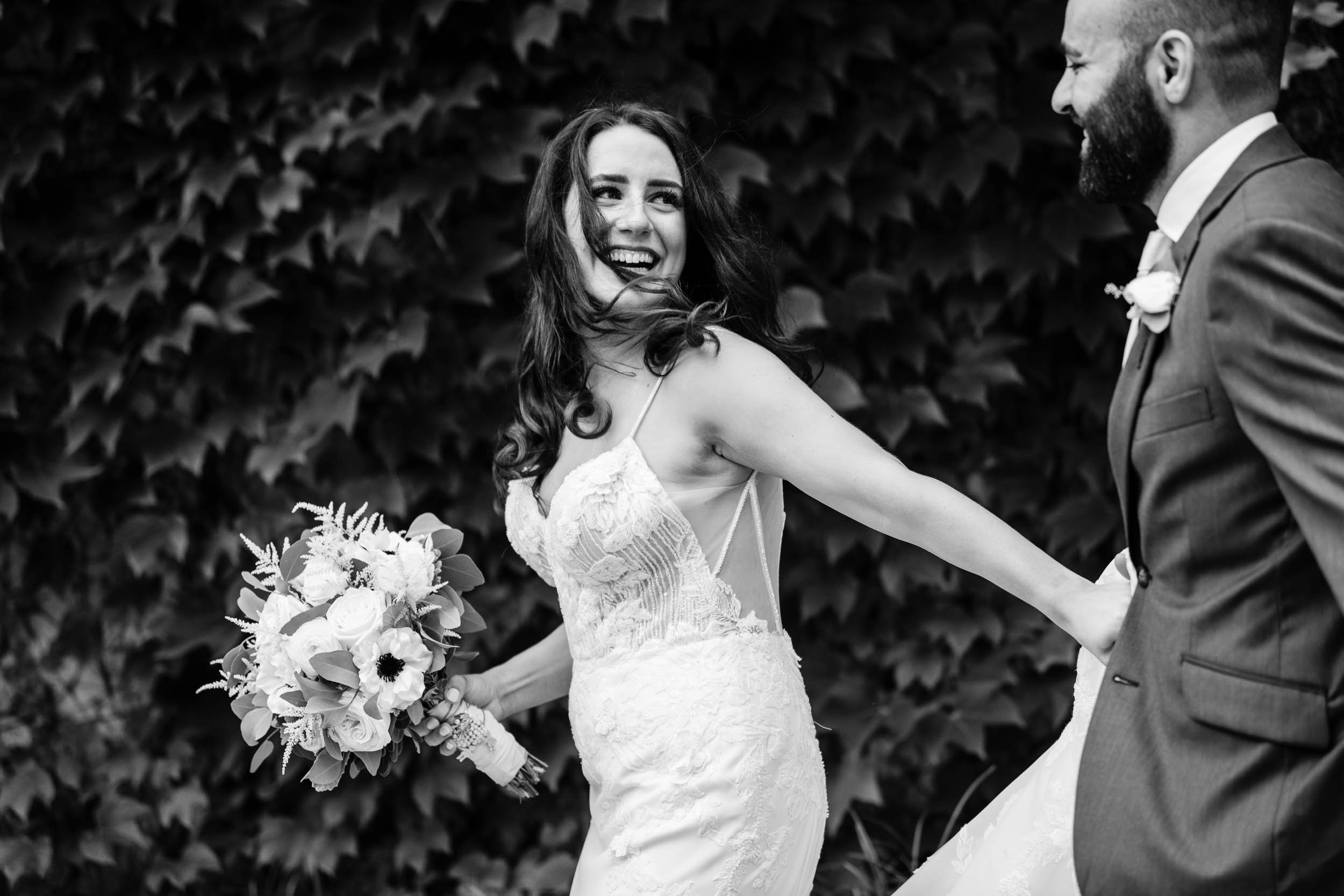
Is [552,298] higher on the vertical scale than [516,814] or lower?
higher

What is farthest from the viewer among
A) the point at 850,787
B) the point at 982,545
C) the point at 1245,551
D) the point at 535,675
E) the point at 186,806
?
the point at 186,806

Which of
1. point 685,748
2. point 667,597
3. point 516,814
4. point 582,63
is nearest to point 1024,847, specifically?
point 685,748

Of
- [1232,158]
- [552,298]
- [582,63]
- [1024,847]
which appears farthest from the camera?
[582,63]

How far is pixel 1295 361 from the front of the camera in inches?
55.6

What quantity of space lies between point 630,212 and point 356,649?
3.40ft

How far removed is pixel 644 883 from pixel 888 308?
2277mm

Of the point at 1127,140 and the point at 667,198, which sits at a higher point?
the point at 1127,140

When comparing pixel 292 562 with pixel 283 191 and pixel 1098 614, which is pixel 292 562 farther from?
pixel 283 191

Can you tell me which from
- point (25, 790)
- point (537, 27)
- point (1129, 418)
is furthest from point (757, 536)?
point (25, 790)

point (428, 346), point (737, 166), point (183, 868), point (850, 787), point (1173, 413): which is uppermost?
point (1173, 413)

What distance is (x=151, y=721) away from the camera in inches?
168

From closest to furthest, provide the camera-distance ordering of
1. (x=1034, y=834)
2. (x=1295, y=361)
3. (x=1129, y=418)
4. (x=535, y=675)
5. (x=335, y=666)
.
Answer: (x=1295, y=361) < (x=1129, y=418) < (x=1034, y=834) < (x=335, y=666) < (x=535, y=675)

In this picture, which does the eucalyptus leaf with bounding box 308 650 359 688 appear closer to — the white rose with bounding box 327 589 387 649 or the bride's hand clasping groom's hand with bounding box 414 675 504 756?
the white rose with bounding box 327 589 387 649

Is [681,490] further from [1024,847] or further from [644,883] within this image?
[1024,847]
